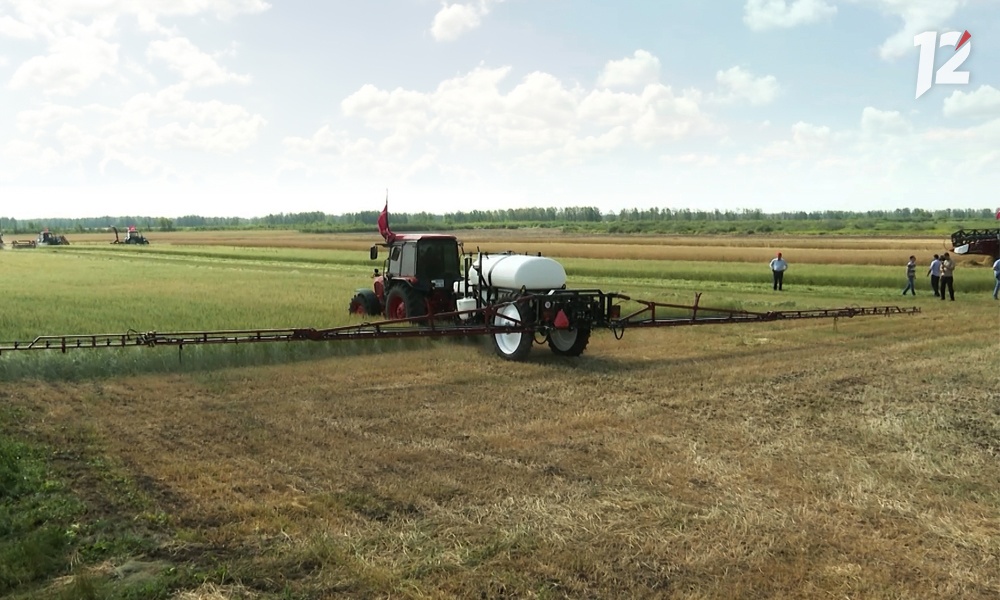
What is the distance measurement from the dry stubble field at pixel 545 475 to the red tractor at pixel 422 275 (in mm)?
2878

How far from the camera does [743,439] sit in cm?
865

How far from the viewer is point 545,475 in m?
7.37

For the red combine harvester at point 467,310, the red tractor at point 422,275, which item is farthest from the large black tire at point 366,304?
the red tractor at point 422,275

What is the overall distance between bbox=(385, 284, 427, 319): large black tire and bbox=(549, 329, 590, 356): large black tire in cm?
296

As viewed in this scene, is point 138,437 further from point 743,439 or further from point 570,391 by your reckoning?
point 743,439

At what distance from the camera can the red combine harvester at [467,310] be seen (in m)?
12.1

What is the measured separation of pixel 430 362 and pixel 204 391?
375cm

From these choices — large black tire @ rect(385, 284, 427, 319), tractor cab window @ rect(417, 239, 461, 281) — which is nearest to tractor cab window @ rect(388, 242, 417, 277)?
tractor cab window @ rect(417, 239, 461, 281)

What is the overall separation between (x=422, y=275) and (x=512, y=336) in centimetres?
288

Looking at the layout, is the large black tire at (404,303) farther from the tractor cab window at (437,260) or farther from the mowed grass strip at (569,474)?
the mowed grass strip at (569,474)

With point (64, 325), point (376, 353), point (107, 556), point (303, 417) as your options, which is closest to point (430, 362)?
point (376, 353)

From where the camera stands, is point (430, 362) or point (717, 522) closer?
point (717, 522)

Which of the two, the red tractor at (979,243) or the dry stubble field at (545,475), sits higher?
the red tractor at (979,243)

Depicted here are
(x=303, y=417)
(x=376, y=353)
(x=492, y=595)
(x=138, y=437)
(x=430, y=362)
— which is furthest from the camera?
(x=376, y=353)
